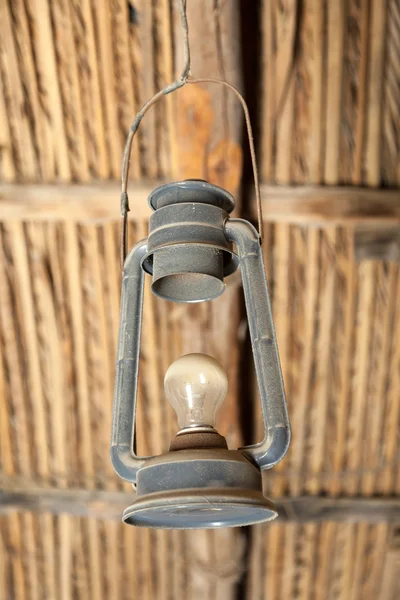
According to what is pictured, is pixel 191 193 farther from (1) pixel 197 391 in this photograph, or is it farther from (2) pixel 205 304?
(2) pixel 205 304

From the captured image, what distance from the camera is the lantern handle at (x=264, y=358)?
46.4 inches

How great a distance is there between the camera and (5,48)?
2.70 metres

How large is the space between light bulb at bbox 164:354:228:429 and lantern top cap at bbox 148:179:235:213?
295 millimetres

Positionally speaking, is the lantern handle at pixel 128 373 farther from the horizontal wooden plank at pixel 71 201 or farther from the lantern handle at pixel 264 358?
the horizontal wooden plank at pixel 71 201

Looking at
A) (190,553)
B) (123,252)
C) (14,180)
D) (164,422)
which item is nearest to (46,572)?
(190,553)

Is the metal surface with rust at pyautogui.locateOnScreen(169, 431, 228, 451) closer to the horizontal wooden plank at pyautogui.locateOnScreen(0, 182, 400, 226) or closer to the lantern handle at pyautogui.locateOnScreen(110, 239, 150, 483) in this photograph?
the lantern handle at pyautogui.locateOnScreen(110, 239, 150, 483)

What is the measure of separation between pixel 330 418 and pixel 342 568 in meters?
0.78

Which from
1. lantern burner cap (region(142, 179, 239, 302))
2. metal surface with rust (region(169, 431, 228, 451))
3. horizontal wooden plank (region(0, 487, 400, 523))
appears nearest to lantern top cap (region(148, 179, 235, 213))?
lantern burner cap (region(142, 179, 239, 302))

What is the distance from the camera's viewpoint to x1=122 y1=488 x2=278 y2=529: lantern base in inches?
42.7

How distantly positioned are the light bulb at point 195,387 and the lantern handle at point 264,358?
8 centimetres

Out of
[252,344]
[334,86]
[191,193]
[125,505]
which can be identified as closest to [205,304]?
[334,86]

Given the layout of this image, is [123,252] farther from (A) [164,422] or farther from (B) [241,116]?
(A) [164,422]

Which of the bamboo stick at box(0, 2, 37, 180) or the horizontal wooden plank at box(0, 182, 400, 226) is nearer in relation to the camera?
the bamboo stick at box(0, 2, 37, 180)

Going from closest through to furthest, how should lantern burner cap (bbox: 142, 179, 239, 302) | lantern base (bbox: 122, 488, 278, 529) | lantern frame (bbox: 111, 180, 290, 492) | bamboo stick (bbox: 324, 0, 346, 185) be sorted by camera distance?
lantern base (bbox: 122, 488, 278, 529) < lantern frame (bbox: 111, 180, 290, 492) < lantern burner cap (bbox: 142, 179, 239, 302) < bamboo stick (bbox: 324, 0, 346, 185)
